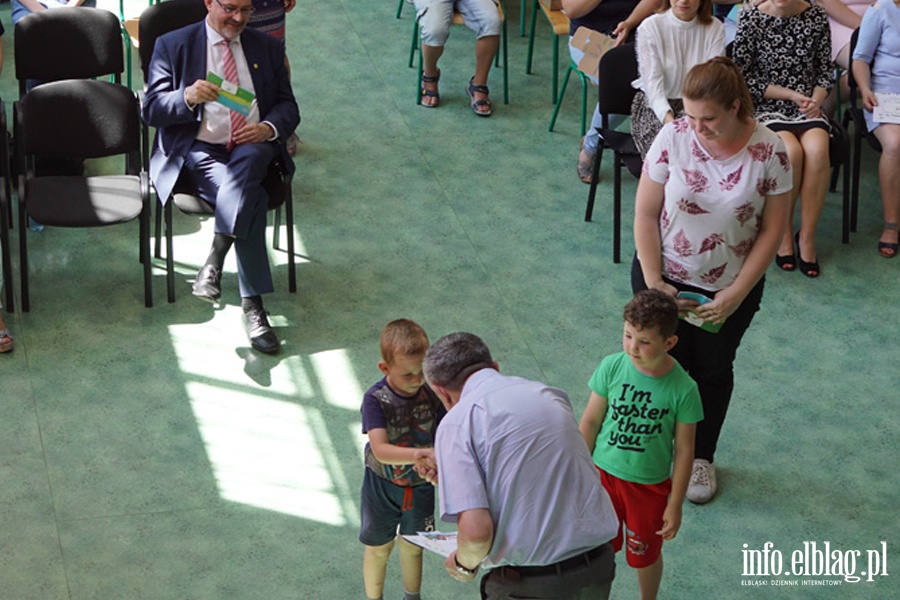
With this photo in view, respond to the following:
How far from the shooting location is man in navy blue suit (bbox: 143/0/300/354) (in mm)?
5629

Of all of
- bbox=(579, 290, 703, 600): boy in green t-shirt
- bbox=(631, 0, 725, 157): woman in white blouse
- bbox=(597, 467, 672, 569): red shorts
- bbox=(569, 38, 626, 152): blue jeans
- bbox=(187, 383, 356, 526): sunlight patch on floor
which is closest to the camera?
bbox=(579, 290, 703, 600): boy in green t-shirt

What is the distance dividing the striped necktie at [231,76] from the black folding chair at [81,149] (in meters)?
0.47

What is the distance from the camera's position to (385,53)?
837cm

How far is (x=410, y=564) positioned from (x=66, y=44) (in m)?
3.53

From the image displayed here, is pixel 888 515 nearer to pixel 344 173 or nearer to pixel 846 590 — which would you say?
pixel 846 590

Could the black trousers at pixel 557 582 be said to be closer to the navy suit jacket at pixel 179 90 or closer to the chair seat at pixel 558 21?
the navy suit jacket at pixel 179 90

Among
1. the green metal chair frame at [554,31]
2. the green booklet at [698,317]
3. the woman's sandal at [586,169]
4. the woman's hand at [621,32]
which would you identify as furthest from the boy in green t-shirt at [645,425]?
the green metal chair frame at [554,31]

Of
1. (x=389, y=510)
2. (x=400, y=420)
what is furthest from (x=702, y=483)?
(x=400, y=420)

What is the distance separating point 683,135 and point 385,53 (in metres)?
4.44

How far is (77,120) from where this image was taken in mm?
5902

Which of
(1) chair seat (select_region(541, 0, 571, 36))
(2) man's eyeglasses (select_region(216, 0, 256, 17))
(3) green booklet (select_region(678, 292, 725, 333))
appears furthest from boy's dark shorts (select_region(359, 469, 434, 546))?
(1) chair seat (select_region(541, 0, 571, 36))

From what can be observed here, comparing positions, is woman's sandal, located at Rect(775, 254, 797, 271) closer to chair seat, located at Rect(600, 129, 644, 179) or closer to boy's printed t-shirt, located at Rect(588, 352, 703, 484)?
chair seat, located at Rect(600, 129, 644, 179)

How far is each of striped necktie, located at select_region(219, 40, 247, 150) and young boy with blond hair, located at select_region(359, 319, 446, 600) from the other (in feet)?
7.53

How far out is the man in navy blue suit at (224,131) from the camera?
5629mm
